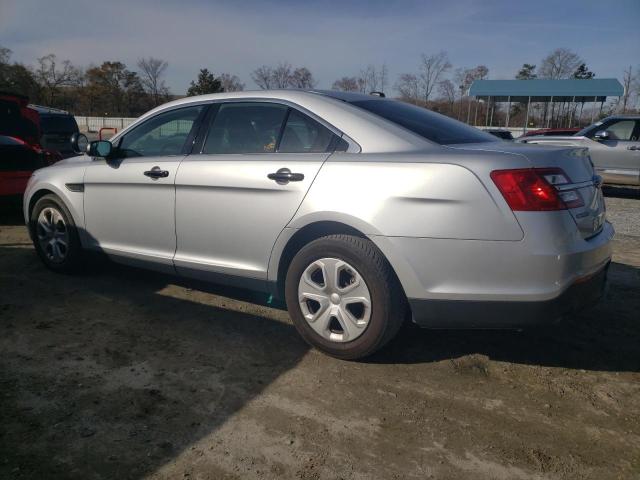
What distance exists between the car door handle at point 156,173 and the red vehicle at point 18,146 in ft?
14.0

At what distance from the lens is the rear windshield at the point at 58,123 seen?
13.6 meters

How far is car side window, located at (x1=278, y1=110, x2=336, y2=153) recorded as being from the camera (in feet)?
10.2

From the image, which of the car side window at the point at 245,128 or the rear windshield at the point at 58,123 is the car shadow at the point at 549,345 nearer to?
the car side window at the point at 245,128

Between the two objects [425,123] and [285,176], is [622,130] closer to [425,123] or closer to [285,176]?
[425,123]

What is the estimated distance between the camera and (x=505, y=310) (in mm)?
2568

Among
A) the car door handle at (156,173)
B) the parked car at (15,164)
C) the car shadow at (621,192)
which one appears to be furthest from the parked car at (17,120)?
the car shadow at (621,192)

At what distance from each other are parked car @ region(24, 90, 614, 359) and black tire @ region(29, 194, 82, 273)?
1.42ft

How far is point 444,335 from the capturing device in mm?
3484

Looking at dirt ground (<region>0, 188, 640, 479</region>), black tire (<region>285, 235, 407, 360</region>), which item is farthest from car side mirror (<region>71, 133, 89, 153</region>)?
black tire (<region>285, 235, 407, 360</region>)

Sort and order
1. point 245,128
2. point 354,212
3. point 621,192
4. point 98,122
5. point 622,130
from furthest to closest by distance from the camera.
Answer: point 98,122 → point 621,192 → point 622,130 → point 245,128 → point 354,212

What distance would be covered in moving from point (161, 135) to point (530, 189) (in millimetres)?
2819

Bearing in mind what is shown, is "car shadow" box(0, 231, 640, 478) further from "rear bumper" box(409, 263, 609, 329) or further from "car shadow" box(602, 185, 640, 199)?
"car shadow" box(602, 185, 640, 199)

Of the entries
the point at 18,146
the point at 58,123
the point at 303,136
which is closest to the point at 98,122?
the point at 58,123

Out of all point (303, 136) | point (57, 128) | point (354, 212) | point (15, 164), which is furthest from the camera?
point (57, 128)
